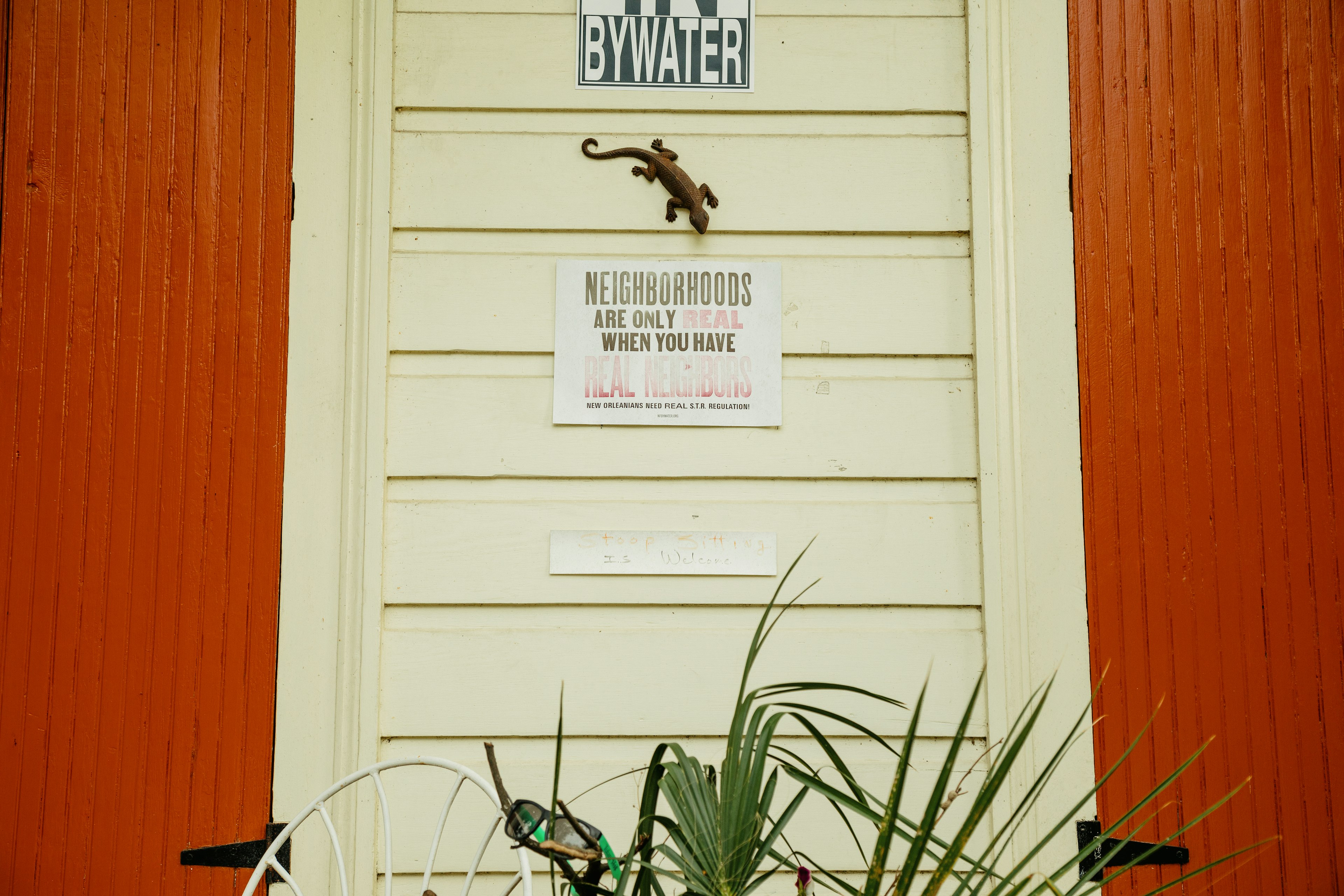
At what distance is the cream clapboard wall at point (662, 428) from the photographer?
1.43 m

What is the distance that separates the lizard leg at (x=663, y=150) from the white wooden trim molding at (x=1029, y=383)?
0.55 m

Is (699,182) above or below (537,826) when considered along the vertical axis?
above

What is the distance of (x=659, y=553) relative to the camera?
4.78ft

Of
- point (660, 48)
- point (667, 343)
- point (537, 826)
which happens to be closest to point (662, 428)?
point (667, 343)

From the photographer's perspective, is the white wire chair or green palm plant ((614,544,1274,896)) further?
the white wire chair

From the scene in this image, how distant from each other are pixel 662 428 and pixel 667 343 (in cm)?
15

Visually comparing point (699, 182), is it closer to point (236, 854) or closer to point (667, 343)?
point (667, 343)

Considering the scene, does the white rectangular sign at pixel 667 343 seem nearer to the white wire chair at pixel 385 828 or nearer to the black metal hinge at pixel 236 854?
the white wire chair at pixel 385 828

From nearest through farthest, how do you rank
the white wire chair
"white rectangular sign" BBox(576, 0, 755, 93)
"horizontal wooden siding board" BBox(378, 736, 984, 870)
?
the white wire chair → "horizontal wooden siding board" BBox(378, 736, 984, 870) → "white rectangular sign" BBox(576, 0, 755, 93)

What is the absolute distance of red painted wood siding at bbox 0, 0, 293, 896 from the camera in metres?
1.42

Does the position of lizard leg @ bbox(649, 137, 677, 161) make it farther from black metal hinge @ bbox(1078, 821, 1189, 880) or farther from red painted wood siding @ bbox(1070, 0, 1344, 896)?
black metal hinge @ bbox(1078, 821, 1189, 880)

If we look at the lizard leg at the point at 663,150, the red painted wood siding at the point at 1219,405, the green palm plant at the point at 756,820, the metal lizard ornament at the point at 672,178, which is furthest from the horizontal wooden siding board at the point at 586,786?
the lizard leg at the point at 663,150

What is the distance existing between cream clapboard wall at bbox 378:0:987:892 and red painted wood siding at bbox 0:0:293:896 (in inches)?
9.8

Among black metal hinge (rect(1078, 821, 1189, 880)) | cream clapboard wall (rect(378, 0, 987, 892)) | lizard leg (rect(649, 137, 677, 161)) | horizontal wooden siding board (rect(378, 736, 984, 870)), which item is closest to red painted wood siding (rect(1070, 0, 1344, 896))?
black metal hinge (rect(1078, 821, 1189, 880))
